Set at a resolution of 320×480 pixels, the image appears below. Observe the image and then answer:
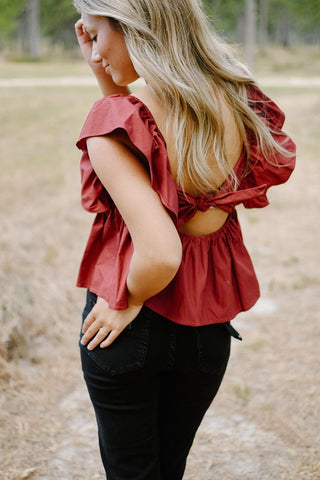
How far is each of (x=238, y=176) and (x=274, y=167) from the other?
13cm

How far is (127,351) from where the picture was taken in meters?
1.41

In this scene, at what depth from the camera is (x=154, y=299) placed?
1.43 meters

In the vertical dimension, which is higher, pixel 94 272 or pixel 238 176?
pixel 238 176

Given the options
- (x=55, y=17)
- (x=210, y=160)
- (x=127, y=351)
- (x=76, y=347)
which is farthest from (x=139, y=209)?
(x=55, y=17)

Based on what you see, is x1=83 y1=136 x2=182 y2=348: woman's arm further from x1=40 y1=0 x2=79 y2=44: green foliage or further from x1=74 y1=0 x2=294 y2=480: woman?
x1=40 y1=0 x2=79 y2=44: green foliage

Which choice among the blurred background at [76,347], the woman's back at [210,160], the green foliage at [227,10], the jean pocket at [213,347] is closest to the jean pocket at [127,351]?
the jean pocket at [213,347]

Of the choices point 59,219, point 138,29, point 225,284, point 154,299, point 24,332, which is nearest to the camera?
point 138,29

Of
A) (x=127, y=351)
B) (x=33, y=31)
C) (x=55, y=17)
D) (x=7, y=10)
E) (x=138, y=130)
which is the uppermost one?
(x=7, y=10)

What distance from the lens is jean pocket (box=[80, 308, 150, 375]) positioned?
1401 mm

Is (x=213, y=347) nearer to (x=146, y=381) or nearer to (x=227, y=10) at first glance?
(x=146, y=381)

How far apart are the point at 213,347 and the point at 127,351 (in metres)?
0.27

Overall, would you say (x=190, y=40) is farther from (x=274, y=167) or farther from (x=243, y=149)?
(x=274, y=167)

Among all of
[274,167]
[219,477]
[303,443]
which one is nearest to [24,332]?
[219,477]

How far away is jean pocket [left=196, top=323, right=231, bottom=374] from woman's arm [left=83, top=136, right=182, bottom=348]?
0.28m
